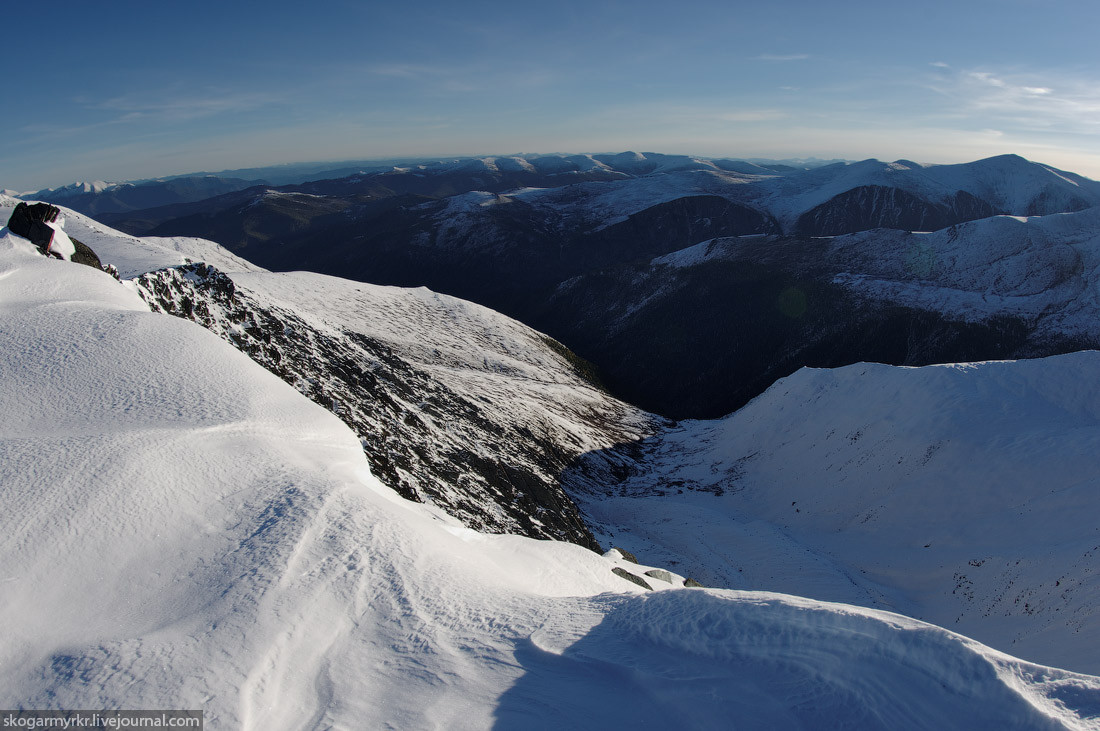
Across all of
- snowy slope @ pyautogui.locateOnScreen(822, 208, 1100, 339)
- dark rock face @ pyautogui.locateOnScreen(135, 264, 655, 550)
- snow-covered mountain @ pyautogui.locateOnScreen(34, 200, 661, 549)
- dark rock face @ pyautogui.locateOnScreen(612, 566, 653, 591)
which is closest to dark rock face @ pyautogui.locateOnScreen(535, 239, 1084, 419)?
snowy slope @ pyautogui.locateOnScreen(822, 208, 1100, 339)

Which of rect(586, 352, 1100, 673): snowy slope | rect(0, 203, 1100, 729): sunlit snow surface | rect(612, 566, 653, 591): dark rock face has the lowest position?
rect(586, 352, 1100, 673): snowy slope

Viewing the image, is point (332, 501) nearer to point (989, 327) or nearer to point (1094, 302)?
point (989, 327)

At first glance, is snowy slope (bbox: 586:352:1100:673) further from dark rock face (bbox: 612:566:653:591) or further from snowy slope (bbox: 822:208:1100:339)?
snowy slope (bbox: 822:208:1100:339)

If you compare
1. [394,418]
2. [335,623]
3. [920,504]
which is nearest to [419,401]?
[394,418]

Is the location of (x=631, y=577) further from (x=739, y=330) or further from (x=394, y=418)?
(x=739, y=330)

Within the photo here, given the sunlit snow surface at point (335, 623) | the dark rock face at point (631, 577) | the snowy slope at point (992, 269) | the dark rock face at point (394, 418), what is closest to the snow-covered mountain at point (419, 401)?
the dark rock face at point (394, 418)
